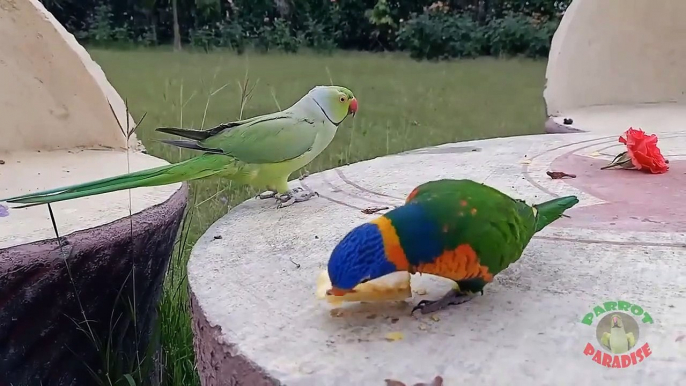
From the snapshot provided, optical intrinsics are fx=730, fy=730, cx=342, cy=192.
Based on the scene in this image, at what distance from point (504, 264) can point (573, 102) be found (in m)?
1.91

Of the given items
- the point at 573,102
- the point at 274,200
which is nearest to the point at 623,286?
the point at 274,200

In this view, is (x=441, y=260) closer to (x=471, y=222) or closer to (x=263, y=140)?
(x=471, y=222)

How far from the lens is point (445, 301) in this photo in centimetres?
72

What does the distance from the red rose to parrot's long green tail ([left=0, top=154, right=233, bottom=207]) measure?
2.33 ft

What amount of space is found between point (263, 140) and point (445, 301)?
0.51m


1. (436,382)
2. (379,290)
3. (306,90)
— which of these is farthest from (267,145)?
(306,90)

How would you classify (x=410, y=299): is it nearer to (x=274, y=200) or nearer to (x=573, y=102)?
(x=274, y=200)

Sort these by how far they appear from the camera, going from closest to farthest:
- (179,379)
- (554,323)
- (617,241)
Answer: (554,323) < (617,241) < (179,379)

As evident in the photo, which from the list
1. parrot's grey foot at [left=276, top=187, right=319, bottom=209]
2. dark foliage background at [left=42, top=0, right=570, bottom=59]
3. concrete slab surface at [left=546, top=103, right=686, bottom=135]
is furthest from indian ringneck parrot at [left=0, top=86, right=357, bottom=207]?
dark foliage background at [left=42, top=0, right=570, bottom=59]

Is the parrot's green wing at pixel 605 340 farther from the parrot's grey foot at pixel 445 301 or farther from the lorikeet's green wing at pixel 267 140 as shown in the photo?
the lorikeet's green wing at pixel 267 140

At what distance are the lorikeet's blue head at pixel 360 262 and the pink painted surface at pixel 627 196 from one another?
41 centimetres

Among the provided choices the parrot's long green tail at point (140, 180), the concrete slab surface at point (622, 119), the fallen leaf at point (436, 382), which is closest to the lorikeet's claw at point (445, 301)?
the fallen leaf at point (436, 382)

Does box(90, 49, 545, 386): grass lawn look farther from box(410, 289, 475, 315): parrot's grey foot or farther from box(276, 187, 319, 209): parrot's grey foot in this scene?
box(410, 289, 475, 315): parrot's grey foot

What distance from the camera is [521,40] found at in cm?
852
